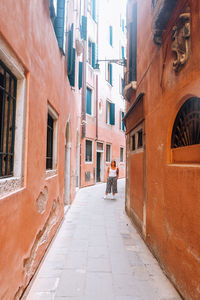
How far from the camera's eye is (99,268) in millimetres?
3379

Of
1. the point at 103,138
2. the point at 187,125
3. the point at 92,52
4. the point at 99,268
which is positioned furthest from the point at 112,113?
the point at 187,125

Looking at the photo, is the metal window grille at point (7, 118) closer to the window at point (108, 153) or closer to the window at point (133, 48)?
the window at point (133, 48)

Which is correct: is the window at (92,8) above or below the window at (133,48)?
above

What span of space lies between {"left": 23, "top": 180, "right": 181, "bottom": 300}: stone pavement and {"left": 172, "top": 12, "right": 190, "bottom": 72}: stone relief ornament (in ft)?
8.74

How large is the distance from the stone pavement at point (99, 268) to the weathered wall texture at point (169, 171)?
257 millimetres

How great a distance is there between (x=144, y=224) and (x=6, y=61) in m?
3.69

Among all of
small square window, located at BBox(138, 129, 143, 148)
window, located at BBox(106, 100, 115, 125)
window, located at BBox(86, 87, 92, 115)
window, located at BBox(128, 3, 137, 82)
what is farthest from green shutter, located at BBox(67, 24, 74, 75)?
window, located at BBox(106, 100, 115, 125)

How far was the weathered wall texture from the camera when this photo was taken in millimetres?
2342

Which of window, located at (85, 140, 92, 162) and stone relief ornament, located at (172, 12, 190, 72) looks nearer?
stone relief ornament, located at (172, 12, 190, 72)

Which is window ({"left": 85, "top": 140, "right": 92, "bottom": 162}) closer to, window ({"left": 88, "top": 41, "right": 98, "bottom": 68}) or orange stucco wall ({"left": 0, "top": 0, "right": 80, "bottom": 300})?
window ({"left": 88, "top": 41, "right": 98, "bottom": 68})

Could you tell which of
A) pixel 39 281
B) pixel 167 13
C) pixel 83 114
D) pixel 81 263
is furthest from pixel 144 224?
pixel 83 114

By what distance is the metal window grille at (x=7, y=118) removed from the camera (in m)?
2.21

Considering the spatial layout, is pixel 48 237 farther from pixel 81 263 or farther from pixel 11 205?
pixel 11 205

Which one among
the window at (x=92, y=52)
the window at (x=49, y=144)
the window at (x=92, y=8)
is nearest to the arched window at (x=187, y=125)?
the window at (x=49, y=144)
